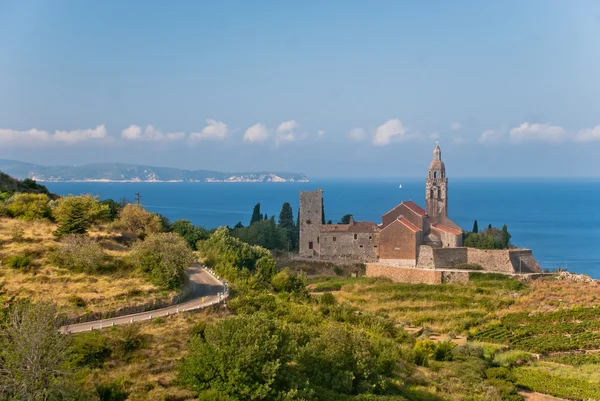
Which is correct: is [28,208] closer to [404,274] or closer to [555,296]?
[404,274]

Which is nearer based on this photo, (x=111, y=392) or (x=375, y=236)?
(x=111, y=392)

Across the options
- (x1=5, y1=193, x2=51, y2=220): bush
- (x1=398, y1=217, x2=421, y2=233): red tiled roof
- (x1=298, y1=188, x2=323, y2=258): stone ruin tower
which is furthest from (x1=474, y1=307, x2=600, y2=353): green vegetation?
(x1=5, y1=193, x2=51, y2=220): bush

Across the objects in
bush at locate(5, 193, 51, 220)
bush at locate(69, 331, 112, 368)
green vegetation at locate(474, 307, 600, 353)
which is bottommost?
green vegetation at locate(474, 307, 600, 353)

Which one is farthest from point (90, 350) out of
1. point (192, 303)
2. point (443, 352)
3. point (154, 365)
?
point (443, 352)

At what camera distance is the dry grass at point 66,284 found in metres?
19.3

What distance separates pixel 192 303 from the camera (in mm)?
21812

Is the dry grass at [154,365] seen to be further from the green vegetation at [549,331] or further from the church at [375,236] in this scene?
the church at [375,236]

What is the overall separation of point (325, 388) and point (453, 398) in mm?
5526

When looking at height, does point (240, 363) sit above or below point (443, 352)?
above

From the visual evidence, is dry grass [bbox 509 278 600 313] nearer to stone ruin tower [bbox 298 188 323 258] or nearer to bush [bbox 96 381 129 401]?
stone ruin tower [bbox 298 188 323 258]

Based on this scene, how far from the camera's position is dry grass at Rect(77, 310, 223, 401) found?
15188 millimetres

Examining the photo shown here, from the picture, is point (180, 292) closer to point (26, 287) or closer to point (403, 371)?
point (26, 287)

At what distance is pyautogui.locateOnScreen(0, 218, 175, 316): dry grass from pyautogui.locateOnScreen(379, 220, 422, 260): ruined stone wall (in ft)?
91.7

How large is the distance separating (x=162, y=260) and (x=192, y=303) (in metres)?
2.10
